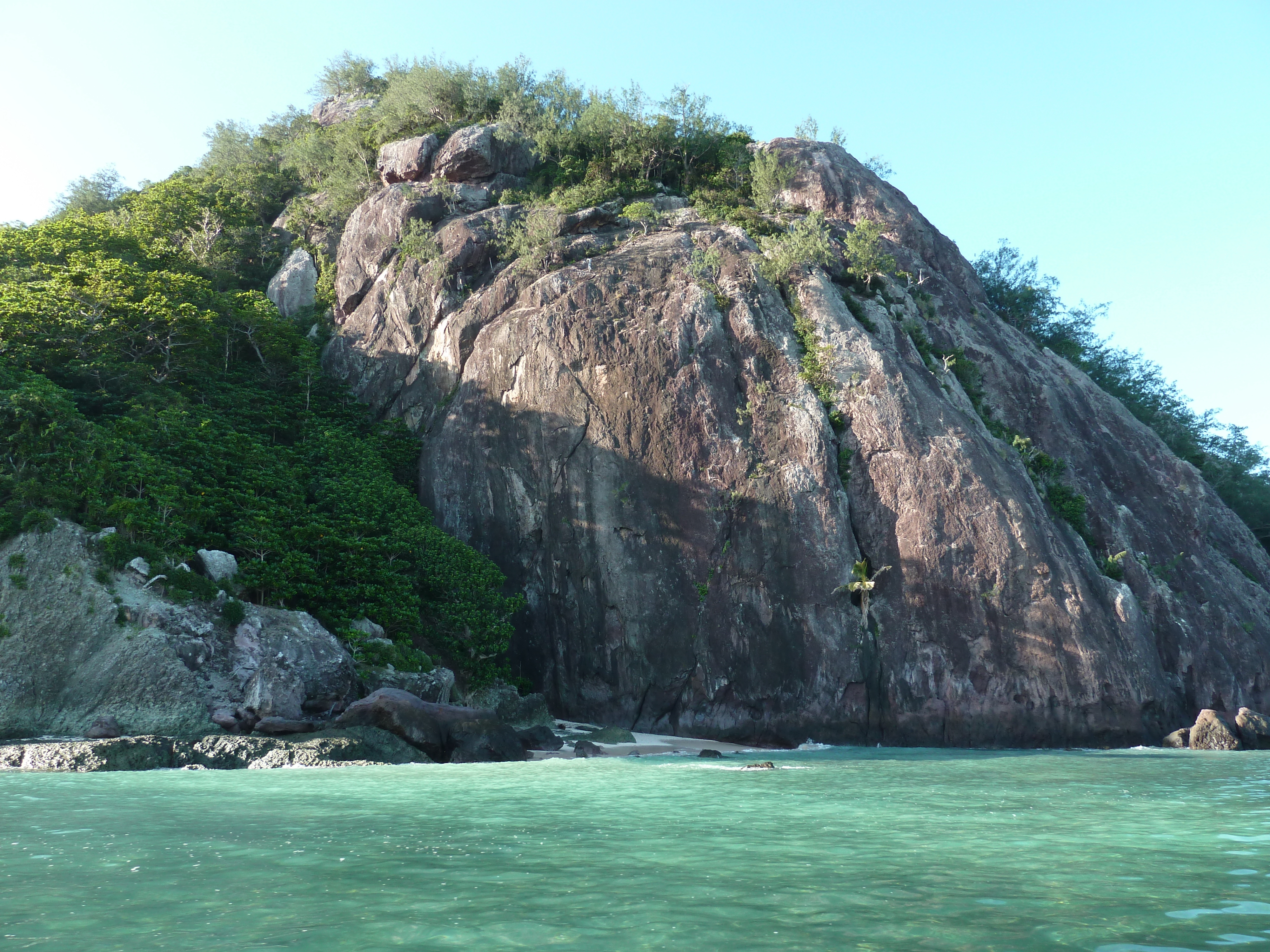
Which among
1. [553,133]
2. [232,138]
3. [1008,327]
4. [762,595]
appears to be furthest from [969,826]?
[232,138]

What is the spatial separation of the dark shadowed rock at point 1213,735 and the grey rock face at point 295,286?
42.4 metres

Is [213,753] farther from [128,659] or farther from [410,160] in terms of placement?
→ [410,160]

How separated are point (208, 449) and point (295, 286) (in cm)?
1975

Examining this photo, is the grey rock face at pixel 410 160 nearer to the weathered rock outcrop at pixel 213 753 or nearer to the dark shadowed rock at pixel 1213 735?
the weathered rock outcrop at pixel 213 753

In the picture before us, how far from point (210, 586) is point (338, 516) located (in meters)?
6.33

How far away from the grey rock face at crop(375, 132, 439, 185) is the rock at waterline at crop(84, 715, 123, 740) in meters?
32.7

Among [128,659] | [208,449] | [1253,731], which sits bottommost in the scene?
[1253,731]

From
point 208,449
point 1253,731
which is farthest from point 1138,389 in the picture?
point 208,449

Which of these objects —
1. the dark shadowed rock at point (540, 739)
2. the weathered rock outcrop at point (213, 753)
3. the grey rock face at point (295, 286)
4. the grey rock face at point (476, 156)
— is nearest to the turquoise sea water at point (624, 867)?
the weathered rock outcrop at point (213, 753)

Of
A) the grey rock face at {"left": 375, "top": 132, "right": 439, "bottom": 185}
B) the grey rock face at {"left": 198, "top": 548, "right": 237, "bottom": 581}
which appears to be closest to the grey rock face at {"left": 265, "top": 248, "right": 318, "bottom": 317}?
the grey rock face at {"left": 375, "top": 132, "right": 439, "bottom": 185}

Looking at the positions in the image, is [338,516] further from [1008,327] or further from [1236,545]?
[1236,545]

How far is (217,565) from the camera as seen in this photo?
2333 cm

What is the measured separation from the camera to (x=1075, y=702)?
26.8 m

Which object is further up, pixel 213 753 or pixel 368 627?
pixel 368 627
